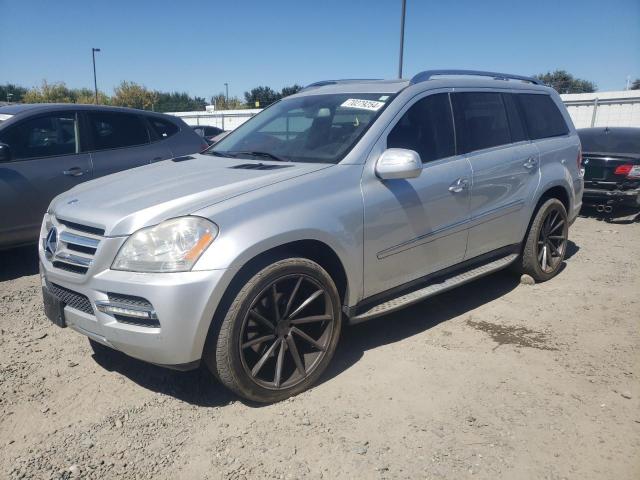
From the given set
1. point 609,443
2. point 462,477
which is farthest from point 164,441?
point 609,443

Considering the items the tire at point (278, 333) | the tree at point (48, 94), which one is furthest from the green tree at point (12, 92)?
the tire at point (278, 333)

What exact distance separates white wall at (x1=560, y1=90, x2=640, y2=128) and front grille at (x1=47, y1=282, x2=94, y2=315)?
1886 cm

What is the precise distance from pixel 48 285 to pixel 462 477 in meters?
2.49

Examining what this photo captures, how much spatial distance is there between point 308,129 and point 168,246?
63.9 inches

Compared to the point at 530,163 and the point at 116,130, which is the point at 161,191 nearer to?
the point at 530,163

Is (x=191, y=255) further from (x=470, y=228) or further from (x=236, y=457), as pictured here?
(x=470, y=228)

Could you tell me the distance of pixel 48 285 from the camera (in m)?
3.02

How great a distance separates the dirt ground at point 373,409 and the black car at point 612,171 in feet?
14.2

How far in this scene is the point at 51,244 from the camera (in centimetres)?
304

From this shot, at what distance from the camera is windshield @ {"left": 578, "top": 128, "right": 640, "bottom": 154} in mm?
8281

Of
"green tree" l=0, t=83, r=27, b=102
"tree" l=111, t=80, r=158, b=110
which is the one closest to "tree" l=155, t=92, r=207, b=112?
"tree" l=111, t=80, r=158, b=110

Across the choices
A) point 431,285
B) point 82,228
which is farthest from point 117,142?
point 431,285

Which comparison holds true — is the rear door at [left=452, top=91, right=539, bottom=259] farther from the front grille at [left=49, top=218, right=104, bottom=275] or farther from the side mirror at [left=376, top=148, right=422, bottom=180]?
the front grille at [left=49, top=218, right=104, bottom=275]

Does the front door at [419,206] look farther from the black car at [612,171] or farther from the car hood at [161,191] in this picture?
the black car at [612,171]
